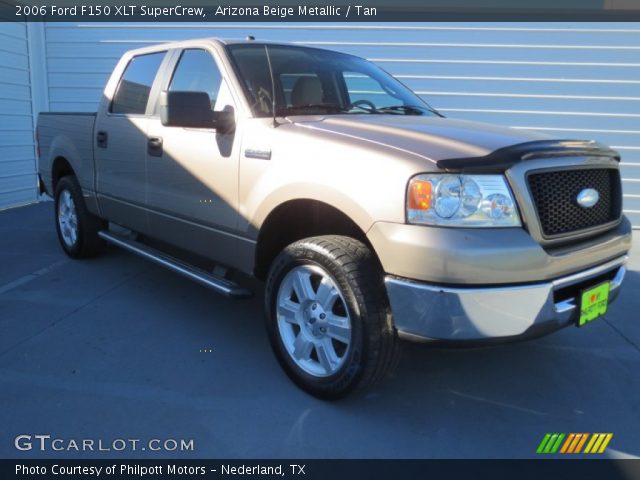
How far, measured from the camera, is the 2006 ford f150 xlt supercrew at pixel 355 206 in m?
2.29

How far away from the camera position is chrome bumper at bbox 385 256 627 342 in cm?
224

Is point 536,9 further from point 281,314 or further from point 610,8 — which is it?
point 281,314

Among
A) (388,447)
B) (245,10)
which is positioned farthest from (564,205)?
(245,10)

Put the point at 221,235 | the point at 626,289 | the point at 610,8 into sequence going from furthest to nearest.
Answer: the point at 610,8, the point at 626,289, the point at 221,235

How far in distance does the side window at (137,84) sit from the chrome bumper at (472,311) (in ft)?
9.08

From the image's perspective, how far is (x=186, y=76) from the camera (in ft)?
12.5

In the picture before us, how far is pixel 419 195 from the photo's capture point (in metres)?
2.30

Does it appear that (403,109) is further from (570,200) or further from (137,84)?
(137,84)

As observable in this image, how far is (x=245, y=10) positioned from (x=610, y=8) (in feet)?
17.5

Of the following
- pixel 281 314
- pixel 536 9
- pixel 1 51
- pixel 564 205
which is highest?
pixel 536 9

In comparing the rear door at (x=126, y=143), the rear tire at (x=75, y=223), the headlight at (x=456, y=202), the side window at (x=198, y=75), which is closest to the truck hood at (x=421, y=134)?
the headlight at (x=456, y=202)

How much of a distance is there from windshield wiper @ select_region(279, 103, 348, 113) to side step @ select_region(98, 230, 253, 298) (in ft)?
3.63
